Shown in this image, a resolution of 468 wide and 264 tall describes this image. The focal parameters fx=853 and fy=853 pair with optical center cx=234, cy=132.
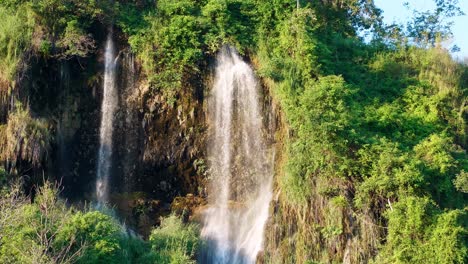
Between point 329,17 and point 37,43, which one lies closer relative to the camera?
point 37,43

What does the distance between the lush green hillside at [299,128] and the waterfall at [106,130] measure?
0.78 metres

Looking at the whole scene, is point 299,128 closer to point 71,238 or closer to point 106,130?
point 106,130

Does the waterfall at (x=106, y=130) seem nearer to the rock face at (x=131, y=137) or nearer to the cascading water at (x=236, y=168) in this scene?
the rock face at (x=131, y=137)

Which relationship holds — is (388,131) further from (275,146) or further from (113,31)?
(113,31)

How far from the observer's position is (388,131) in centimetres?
2030

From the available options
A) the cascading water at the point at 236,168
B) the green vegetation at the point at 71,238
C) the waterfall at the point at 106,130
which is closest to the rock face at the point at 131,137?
the waterfall at the point at 106,130

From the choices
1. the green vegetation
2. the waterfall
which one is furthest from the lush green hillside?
the waterfall

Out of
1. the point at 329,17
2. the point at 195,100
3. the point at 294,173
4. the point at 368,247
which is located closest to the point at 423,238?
the point at 368,247

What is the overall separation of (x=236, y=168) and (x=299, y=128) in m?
1.97

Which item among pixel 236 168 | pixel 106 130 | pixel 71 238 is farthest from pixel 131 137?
pixel 71 238

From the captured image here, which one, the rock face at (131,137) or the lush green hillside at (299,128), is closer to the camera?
the lush green hillside at (299,128)

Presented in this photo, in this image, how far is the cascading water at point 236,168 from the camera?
19141mm

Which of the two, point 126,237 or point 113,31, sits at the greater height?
point 113,31

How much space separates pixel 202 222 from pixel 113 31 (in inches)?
214
